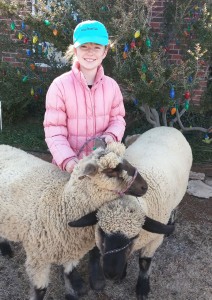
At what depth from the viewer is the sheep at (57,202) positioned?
2.23m

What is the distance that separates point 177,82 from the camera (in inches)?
177

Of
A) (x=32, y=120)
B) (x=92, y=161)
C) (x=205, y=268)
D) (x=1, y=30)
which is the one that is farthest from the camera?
(x=32, y=120)

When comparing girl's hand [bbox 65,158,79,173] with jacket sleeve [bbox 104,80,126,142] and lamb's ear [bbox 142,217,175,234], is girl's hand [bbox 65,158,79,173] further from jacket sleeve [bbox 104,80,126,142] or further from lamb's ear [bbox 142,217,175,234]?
lamb's ear [bbox 142,217,175,234]

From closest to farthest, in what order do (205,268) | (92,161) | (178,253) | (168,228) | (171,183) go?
1. (92,161)
2. (168,228)
3. (171,183)
4. (205,268)
5. (178,253)

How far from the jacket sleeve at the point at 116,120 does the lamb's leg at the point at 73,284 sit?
3.88 feet

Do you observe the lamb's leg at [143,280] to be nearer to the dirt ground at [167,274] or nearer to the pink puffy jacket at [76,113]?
the dirt ground at [167,274]

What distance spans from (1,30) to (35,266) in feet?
15.5

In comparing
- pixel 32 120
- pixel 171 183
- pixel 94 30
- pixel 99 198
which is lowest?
pixel 32 120

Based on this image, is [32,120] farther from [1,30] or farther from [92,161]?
[92,161]

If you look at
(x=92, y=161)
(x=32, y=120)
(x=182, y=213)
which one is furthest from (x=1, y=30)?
(x=92, y=161)

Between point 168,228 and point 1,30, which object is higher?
point 1,30

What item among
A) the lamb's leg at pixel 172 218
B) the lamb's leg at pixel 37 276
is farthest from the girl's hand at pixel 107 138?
the lamb's leg at pixel 172 218

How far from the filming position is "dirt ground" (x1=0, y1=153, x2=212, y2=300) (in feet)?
10.3

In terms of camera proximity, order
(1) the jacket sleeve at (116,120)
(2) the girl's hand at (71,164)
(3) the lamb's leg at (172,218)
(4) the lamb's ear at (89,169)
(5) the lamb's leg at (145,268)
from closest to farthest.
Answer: (4) the lamb's ear at (89,169) < (2) the girl's hand at (71,164) < (1) the jacket sleeve at (116,120) < (5) the lamb's leg at (145,268) < (3) the lamb's leg at (172,218)
